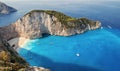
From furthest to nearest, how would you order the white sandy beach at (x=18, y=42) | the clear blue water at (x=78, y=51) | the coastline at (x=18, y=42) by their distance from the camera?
the white sandy beach at (x=18, y=42), the coastline at (x=18, y=42), the clear blue water at (x=78, y=51)

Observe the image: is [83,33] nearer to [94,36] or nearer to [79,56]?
[94,36]

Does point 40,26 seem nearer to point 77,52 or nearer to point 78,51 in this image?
point 78,51

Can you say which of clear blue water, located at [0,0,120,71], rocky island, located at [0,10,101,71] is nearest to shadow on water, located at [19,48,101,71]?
clear blue water, located at [0,0,120,71]

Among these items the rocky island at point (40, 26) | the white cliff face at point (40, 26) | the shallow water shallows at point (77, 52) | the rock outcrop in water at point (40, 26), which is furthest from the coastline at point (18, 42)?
the white cliff face at point (40, 26)

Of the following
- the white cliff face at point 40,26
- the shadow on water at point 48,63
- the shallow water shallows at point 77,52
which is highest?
the white cliff face at point 40,26

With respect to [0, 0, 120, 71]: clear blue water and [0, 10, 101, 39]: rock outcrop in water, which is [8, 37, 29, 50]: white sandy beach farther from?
[0, 0, 120, 71]: clear blue water

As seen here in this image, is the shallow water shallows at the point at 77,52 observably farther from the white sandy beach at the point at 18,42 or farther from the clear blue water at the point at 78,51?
the white sandy beach at the point at 18,42

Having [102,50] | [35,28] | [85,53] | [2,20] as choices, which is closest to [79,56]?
[85,53]
